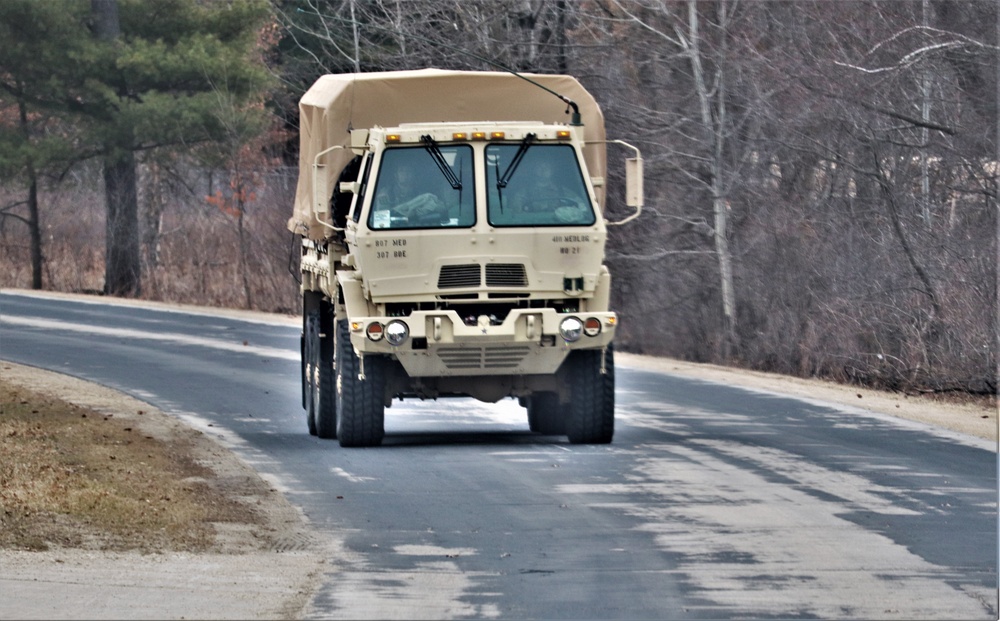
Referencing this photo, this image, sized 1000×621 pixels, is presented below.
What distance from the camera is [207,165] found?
46344 mm

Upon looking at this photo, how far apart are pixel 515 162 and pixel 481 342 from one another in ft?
5.32

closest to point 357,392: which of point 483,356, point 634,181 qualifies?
point 483,356

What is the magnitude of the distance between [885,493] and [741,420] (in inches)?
202

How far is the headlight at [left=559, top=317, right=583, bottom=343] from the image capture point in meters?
14.3

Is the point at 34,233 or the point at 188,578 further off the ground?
the point at 34,233

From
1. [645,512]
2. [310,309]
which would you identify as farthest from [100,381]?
[645,512]

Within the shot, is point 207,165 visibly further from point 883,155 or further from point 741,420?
point 741,420

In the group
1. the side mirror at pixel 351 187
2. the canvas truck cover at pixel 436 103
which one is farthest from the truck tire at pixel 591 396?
the side mirror at pixel 351 187

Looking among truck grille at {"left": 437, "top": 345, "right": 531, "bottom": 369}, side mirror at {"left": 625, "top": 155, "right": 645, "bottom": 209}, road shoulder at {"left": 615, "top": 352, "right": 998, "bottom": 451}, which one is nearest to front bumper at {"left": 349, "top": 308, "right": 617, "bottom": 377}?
truck grille at {"left": 437, "top": 345, "right": 531, "bottom": 369}

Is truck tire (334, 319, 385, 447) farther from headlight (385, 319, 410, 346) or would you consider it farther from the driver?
the driver

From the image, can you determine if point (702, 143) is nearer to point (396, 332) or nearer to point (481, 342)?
point (481, 342)

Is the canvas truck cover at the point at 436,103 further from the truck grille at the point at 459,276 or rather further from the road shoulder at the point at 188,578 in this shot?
the road shoulder at the point at 188,578

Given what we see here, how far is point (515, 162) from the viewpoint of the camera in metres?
14.7

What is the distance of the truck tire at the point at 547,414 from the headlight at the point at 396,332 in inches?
88.0
